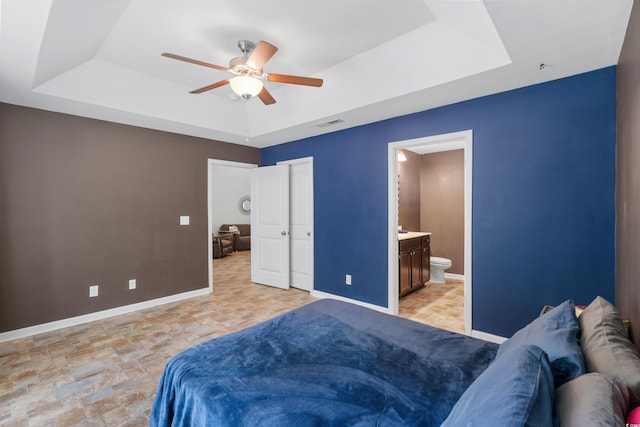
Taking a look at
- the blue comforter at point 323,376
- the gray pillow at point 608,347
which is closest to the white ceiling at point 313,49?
the gray pillow at point 608,347

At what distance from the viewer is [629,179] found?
181cm

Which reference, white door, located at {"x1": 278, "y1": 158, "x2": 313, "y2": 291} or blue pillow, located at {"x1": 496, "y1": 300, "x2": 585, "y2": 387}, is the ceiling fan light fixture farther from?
blue pillow, located at {"x1": 496, "y1": 300, "x2": 585, "y2": 387}

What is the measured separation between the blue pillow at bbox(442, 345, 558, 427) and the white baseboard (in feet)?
14.0

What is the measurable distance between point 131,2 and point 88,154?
2214 millimetres

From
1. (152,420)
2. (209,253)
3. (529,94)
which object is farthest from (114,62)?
(529,94)

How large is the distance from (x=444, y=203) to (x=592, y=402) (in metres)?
5.54

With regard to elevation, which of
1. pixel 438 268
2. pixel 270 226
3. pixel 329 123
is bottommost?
pixel 438 268

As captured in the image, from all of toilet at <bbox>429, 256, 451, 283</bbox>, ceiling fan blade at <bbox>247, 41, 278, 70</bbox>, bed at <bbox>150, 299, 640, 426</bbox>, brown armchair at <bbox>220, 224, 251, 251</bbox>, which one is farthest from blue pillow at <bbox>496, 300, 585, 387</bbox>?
brown armchair at <bbox>220, 224, 251, 251</bbox>

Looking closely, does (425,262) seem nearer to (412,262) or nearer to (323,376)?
(412,262)

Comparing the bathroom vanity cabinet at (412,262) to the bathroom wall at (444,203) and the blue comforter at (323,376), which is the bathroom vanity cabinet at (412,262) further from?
the blue comforter at (323,376)

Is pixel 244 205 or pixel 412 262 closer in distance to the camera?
pixel 412 262

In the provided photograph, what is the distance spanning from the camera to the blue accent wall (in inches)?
95.0

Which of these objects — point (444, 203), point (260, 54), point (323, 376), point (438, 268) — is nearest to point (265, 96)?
point (260, 54)

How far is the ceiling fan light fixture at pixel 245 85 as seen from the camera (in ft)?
7.99
